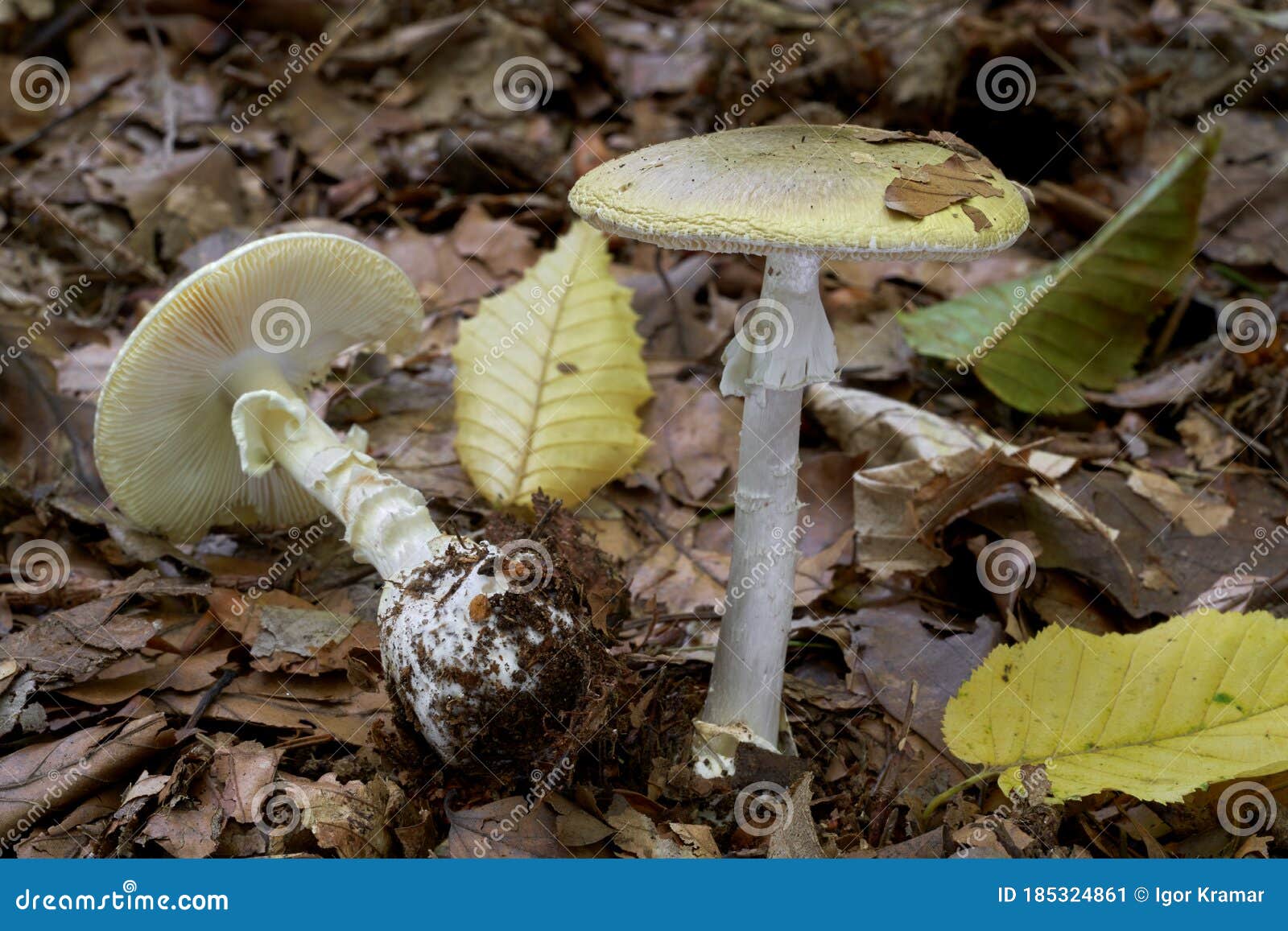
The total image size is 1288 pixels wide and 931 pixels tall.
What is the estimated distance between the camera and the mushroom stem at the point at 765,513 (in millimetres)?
2688

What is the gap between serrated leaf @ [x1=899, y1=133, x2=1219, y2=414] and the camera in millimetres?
4469

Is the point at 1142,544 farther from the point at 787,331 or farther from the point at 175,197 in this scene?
the point at 175,197

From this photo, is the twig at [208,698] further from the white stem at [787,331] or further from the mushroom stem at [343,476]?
the white stem at [787,331]

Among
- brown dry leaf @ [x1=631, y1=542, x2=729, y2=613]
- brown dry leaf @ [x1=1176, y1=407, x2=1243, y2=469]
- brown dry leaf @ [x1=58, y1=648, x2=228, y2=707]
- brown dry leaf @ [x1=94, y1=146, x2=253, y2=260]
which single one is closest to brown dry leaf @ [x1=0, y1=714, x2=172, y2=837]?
brown dry leaf @ [x1=58, y1=648, x2=228, y2=707]

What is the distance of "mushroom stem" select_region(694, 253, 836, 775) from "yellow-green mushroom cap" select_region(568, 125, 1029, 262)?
0.30 metres

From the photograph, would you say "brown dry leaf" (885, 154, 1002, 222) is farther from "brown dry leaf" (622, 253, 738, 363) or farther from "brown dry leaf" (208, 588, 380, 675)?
"brown dry leaf" (622, 253, 738, 363)

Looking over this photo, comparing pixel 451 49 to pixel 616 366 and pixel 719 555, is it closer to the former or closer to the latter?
pixel 616 366

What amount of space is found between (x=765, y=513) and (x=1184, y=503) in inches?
82.3

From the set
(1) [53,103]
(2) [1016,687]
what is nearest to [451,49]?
(1) [53,103]

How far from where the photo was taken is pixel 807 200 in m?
2.21

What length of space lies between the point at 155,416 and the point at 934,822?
2.77 meters

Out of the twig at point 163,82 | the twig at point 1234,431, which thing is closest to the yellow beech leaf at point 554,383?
the twig at point 1234,431

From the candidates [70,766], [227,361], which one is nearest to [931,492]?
[227,361]

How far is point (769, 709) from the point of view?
303cm
